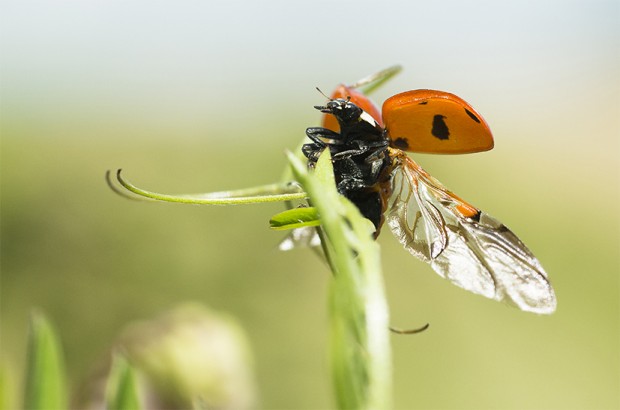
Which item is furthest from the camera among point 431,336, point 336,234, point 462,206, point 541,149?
point 541,149

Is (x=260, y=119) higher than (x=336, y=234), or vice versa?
(x=260, y=119)

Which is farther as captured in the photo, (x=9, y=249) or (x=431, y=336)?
(x=431, y=336)

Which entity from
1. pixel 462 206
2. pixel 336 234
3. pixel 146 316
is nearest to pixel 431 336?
pixel 146 316

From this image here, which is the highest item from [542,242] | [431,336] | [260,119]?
[260,119]

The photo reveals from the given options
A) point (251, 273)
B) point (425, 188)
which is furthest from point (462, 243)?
point (251, 273)

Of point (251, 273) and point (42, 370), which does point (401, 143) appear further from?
point (251, 273)

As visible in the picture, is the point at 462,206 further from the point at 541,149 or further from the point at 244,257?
the point at 541,149

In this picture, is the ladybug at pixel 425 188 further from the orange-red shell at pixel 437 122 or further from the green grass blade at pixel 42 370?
the green grass blade at pixel 42 370
